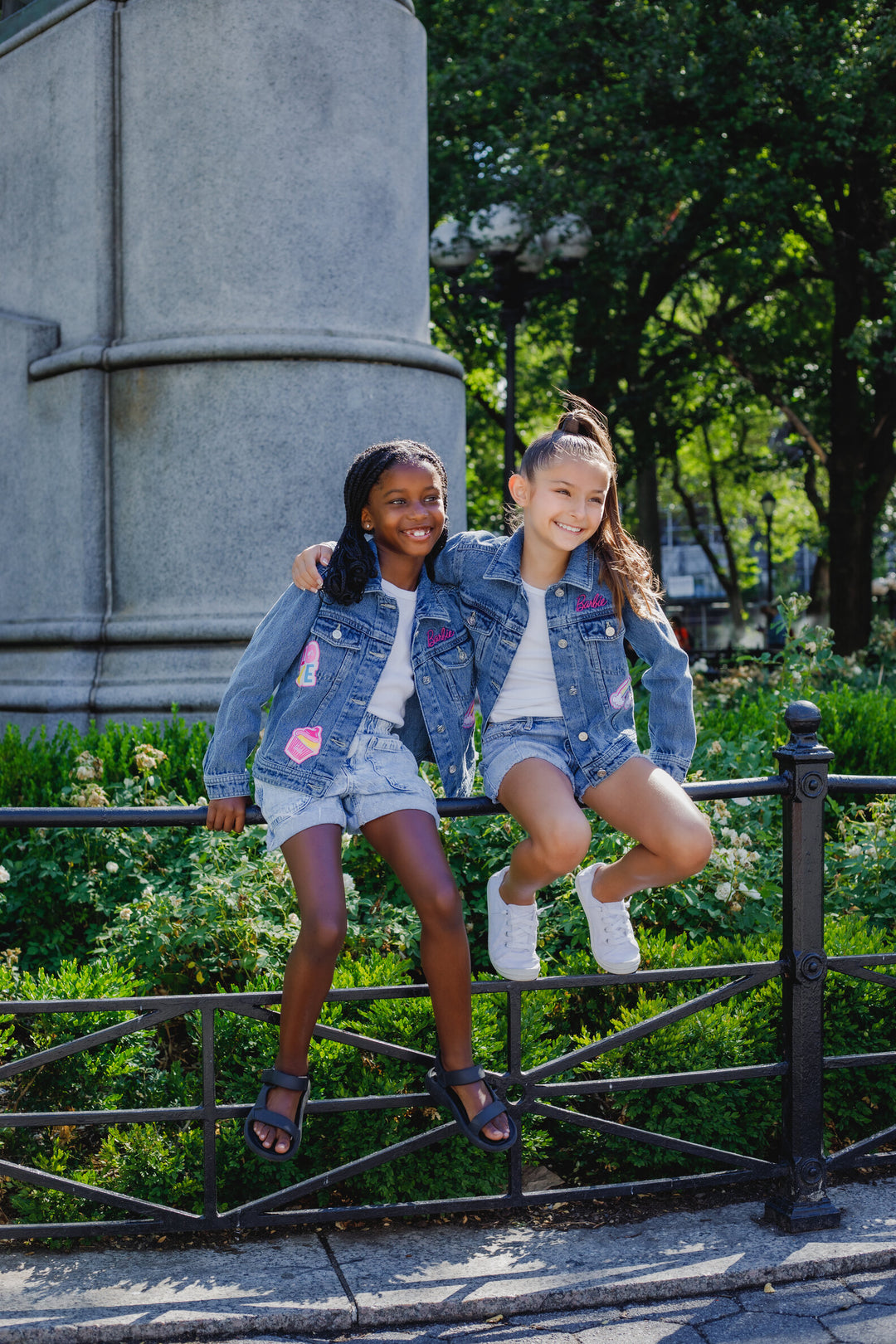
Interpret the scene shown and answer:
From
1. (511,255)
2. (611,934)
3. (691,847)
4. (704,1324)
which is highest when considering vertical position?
(511,255)

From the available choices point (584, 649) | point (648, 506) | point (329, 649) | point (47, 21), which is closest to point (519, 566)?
point (584, 649)

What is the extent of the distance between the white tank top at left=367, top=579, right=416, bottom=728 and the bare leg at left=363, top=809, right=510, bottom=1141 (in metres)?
0.30

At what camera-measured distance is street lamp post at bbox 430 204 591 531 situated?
11875 mm

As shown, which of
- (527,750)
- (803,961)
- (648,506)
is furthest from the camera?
(648,506)

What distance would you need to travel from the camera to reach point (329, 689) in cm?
316

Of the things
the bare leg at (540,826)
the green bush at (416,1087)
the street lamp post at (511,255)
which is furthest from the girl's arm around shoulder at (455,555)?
the street lamp post at (511,255)

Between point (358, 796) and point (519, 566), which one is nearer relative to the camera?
point (358, 796)

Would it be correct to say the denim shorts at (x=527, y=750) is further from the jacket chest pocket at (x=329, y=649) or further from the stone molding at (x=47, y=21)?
the stone molding at (x=47, y=21)

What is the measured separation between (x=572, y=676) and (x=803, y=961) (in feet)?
3.33

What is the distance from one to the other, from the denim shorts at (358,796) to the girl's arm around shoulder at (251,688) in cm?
10

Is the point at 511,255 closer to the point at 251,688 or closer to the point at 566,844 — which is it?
→ the point at 251,688

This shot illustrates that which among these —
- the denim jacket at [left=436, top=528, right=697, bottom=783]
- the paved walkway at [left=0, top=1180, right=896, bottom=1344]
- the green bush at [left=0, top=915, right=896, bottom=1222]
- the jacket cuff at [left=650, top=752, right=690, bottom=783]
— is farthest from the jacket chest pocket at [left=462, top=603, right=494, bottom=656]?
the paved walkway at [left=0, top=1180, right=896, bottom=1344]

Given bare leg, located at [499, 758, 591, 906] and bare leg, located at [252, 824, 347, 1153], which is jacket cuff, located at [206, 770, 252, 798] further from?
bare leg, located at [499, 758, 591, 906]

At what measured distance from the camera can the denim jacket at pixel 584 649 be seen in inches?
128
